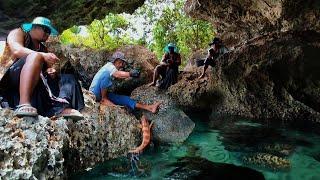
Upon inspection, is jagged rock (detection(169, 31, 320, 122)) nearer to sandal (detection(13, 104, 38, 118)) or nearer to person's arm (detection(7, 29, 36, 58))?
person's arm (detection(7, 29, 36, 58))

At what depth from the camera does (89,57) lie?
13812 mm

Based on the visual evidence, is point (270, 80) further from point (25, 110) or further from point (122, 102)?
point (25, 110)

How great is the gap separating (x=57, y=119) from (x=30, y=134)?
0.64m

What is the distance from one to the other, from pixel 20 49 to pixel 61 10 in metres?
5.17

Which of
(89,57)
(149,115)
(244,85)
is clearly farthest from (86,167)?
(89,57)

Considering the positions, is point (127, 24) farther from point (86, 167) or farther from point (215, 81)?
point (86, 167)

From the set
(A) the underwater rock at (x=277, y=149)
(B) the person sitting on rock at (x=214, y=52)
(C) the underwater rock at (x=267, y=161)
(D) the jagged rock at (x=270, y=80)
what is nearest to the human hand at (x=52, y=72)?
(C) the underwater rock at (x=267, y=161)

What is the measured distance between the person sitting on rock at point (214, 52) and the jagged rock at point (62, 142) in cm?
598

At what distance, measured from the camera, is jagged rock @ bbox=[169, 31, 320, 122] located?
11.4 meters

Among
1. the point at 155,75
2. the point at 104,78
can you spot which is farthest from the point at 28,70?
the point at 155,75

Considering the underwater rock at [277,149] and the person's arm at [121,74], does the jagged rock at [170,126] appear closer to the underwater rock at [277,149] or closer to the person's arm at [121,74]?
the person's arm at [121,74]

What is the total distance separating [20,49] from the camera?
15.9ft

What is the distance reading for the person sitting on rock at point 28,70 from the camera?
15.5 feet

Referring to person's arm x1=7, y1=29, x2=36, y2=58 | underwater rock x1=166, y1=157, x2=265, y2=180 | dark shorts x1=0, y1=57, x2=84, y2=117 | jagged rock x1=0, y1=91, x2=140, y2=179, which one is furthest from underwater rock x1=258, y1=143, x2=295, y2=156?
person's arm x1=7, y1=29, x2=36, y2=58
